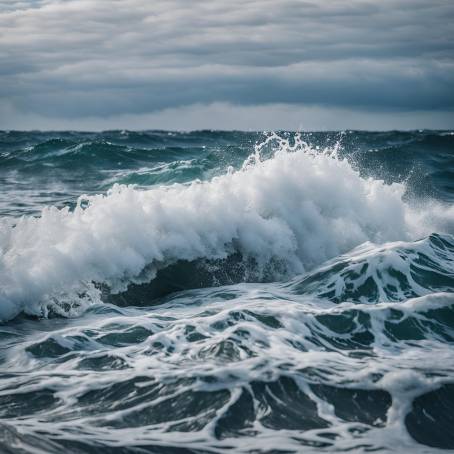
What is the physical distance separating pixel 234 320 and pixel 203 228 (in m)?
3.45

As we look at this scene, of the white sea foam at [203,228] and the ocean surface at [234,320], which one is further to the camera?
the white sea foam at [203,228]

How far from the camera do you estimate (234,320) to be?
7.37 metres

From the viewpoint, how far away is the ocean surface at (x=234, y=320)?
16.4ft

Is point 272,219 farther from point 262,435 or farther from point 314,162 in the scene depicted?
point 262,435

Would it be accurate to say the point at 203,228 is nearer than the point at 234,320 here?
No

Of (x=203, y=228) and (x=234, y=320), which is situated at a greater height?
(x=203, y=228)

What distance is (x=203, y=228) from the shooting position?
1062 cm

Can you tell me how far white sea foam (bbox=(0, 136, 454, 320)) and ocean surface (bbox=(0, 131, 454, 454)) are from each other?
3cm

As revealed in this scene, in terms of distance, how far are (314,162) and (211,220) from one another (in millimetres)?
3058

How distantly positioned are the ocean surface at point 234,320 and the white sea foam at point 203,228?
0.03m

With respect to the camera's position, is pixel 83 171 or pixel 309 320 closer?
pixel 309 320

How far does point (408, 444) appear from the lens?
4789 mm

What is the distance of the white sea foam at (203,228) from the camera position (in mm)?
8633

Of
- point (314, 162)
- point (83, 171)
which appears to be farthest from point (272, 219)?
point (83, 171)
